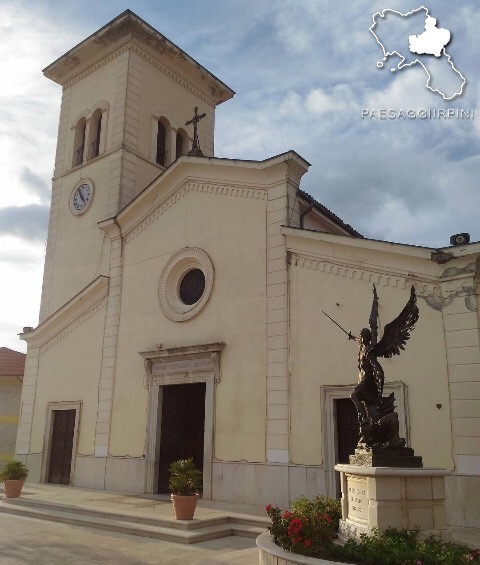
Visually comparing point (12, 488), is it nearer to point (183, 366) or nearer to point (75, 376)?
point (75, 376)

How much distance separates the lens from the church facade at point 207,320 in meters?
11.2

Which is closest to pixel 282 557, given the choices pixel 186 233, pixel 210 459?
pixel 210 459

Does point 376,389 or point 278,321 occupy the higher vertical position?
point 278,321

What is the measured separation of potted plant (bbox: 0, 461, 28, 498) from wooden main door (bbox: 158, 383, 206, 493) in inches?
142

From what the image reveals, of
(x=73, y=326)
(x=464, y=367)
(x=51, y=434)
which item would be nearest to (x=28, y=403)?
(x=51, y=434)

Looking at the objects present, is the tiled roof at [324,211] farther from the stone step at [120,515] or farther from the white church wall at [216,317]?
the stone step at [120,515]

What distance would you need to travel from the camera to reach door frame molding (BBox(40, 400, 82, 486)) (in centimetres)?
1708

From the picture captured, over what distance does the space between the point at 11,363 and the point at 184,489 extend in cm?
1546

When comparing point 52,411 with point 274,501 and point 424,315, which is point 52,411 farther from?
point 424,315

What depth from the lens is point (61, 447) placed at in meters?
17.8

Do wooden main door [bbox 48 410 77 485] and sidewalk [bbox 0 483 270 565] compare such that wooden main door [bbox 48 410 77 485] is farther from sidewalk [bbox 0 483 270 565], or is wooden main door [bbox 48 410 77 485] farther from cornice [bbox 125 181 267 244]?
cornice [bbox 125 181 267 244]

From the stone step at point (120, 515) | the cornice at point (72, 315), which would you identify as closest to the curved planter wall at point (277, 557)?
the stone step at point (120, 515)

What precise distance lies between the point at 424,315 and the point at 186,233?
7.66 meters

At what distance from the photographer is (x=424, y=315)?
1137 centimetres
